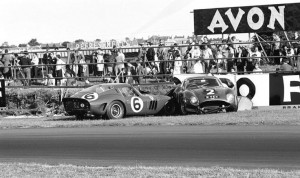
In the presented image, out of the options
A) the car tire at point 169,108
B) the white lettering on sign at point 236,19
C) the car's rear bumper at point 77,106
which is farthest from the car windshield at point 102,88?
the white lettering on sign at point 236,19

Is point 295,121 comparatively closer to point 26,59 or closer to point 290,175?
point 290,175

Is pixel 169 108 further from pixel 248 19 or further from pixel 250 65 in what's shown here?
pixel 248 19

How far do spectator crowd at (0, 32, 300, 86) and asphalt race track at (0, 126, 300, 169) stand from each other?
628 cm

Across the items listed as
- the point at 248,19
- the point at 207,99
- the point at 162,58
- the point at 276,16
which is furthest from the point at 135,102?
the point at 276,16

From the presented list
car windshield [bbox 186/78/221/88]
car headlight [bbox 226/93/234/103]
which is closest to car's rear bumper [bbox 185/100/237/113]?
car headlight [bbox 226/93/234/103]

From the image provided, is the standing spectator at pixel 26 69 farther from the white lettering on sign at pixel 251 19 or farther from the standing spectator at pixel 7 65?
the white lettering on sign at pixel 251 19

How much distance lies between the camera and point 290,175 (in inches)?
297

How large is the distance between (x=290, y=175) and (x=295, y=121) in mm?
6008

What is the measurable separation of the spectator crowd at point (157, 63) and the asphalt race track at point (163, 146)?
20.6 ft

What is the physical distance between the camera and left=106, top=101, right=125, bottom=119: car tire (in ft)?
55.2

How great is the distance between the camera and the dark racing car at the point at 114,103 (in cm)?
1673

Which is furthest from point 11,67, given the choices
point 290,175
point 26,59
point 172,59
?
point 290,175

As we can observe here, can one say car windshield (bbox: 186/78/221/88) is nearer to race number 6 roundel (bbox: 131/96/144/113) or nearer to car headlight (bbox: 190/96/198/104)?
car headlight (bbox: 190/96/198/104)

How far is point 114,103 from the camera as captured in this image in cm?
1697
